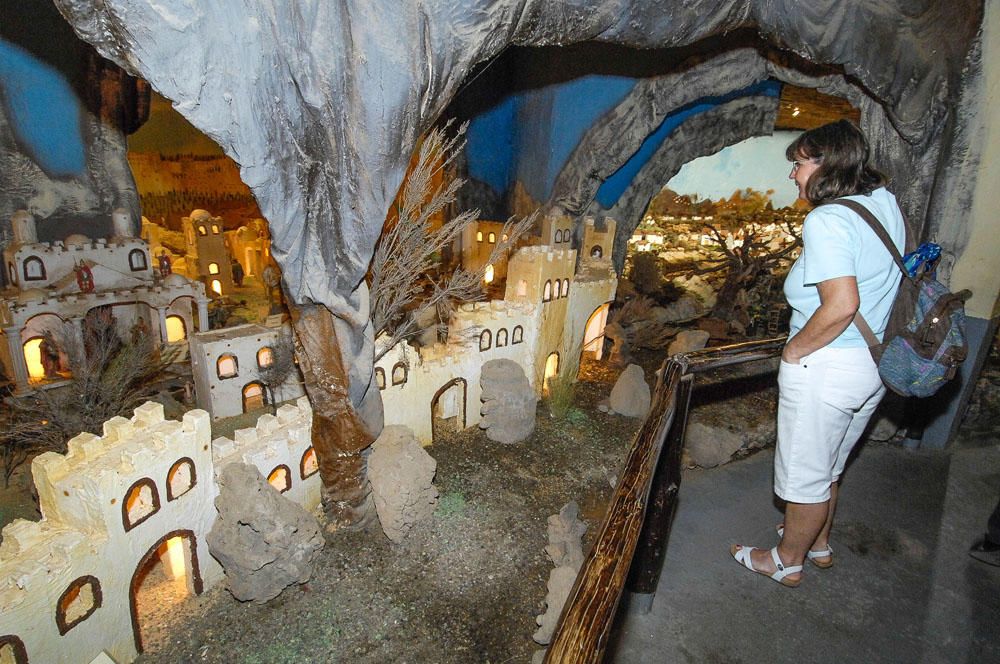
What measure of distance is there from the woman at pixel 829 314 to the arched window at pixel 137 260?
14.2 m

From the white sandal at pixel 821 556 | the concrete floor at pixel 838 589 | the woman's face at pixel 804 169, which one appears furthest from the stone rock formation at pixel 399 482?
the woman's face at pixel 804 169

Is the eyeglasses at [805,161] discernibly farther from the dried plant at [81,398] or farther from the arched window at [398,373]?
the dried plant at [81,398]

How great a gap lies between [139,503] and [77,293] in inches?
355

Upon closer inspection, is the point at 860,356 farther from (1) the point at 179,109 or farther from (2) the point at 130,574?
(2) the point at 130,574

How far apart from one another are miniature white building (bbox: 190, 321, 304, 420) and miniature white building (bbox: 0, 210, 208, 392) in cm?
329

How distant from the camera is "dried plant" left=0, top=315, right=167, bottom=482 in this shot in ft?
29.4

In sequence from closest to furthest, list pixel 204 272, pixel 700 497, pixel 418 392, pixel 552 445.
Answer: pixel 700 497, pixel 418 392, pixel 552 445, pixel 204 272

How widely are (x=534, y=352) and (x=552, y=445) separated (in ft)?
5.66

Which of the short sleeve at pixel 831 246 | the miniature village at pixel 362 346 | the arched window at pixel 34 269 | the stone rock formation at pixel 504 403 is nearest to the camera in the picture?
the short sleeve at pixel 831 246

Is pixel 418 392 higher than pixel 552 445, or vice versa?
pixel 418 392

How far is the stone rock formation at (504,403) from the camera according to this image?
8.73 meters

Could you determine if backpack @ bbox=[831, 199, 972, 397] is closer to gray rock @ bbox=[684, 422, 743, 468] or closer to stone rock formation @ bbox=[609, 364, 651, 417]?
gray rock @ bbox=[684, 422, 743, 468]

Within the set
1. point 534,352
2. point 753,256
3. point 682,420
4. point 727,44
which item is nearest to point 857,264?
point 682,420

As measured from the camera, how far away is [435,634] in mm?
5508
